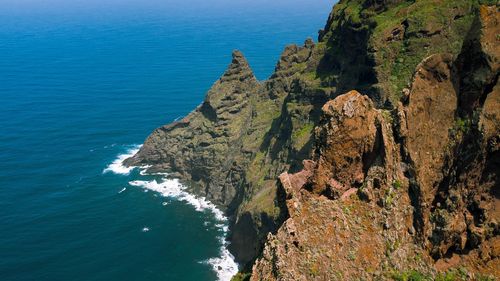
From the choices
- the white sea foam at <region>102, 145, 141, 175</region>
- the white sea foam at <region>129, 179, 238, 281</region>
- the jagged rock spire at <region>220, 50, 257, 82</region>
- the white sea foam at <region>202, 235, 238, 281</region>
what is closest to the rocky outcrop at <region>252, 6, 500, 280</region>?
the white sea foam at <region>202, 235, 238, 281</region>

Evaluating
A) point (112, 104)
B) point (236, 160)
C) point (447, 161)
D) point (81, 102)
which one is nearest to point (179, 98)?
point (112, 104)

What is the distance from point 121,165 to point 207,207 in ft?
119

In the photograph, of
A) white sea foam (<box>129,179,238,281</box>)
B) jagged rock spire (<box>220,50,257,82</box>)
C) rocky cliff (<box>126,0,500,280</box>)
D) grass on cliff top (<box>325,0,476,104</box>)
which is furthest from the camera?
jagged rock spire (<box>220,50,257,82</box>)

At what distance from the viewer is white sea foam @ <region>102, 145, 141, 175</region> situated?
138 m

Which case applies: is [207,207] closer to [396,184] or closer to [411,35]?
[411,35]

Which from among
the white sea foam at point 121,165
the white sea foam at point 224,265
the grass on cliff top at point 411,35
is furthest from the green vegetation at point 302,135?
the white sea foam at point 121,165

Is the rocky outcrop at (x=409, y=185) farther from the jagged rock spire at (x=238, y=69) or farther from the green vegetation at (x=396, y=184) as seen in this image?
the jagged rock spire at (x=238, y=69)

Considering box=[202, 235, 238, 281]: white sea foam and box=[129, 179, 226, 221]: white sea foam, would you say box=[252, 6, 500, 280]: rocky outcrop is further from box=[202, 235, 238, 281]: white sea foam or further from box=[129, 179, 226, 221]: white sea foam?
box=[129, 179, 226, 221]: white sea foam

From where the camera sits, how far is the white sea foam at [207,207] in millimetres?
93000

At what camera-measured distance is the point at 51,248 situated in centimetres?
10194

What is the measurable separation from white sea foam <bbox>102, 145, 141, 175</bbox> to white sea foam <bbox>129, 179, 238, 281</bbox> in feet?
27.7

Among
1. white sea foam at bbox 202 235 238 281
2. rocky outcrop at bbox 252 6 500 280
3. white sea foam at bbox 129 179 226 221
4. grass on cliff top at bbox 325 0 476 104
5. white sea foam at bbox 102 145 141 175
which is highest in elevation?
grass on cliff top at bbox 325 0 476 104

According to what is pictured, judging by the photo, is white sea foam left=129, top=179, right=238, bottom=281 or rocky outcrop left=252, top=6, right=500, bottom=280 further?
white sea foam left=129, top=179, right=238, bottom=281

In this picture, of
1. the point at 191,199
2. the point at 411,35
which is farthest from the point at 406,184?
the point at 191,199
